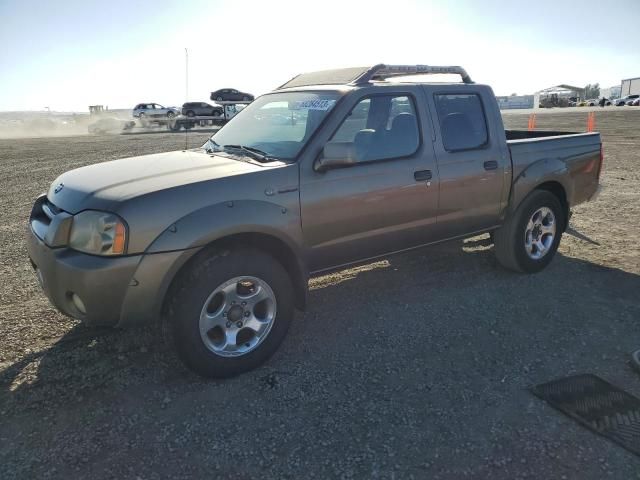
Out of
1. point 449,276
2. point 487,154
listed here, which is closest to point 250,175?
point 487,154

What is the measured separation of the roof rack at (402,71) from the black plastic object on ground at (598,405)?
265 centimetres

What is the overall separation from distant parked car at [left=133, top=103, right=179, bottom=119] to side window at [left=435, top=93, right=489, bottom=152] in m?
40.5

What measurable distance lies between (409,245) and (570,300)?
164 cm

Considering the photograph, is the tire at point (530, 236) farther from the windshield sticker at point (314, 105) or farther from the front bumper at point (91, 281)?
the front bumper at point (91, 281)

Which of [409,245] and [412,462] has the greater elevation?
[409,245]

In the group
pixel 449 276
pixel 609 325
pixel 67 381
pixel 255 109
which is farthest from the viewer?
pixel 449 276

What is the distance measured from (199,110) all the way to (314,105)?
36.2 m

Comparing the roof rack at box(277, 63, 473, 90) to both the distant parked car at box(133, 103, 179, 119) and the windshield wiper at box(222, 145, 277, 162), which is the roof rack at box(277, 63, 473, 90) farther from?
the distant parked car at box(133, 103, 179, 119)

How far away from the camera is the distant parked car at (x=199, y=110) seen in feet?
123

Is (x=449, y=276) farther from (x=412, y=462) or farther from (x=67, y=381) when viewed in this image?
(x=67, y=381)

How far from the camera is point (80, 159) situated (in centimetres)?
1672

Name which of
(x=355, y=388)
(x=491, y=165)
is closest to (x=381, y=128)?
(x=491, y=165)

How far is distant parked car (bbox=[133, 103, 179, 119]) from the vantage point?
41906mm

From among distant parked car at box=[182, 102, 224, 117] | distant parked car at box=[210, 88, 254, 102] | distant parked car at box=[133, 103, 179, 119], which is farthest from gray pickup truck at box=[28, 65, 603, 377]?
distant parked car at box=[133, 103, 179, 119]
